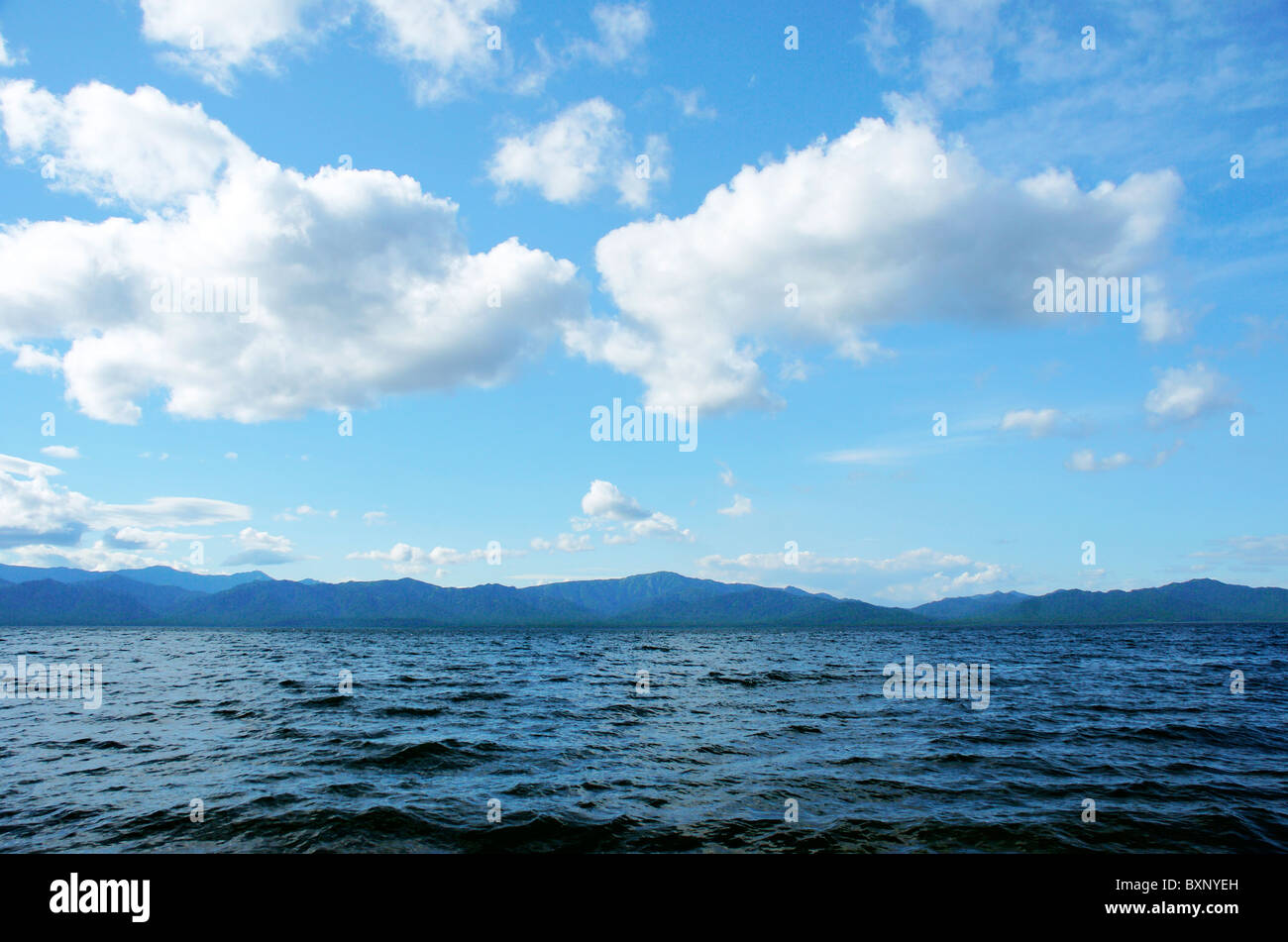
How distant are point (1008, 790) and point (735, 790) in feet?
22.6

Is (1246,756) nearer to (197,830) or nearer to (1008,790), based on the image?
(1008,790)

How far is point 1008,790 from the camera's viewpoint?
1537cm

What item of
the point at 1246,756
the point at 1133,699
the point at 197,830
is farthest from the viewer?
the point at 1133,699

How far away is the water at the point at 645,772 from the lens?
494 inches

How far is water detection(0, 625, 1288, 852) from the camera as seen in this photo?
12.5 meters

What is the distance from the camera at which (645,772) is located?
56.4 ft
